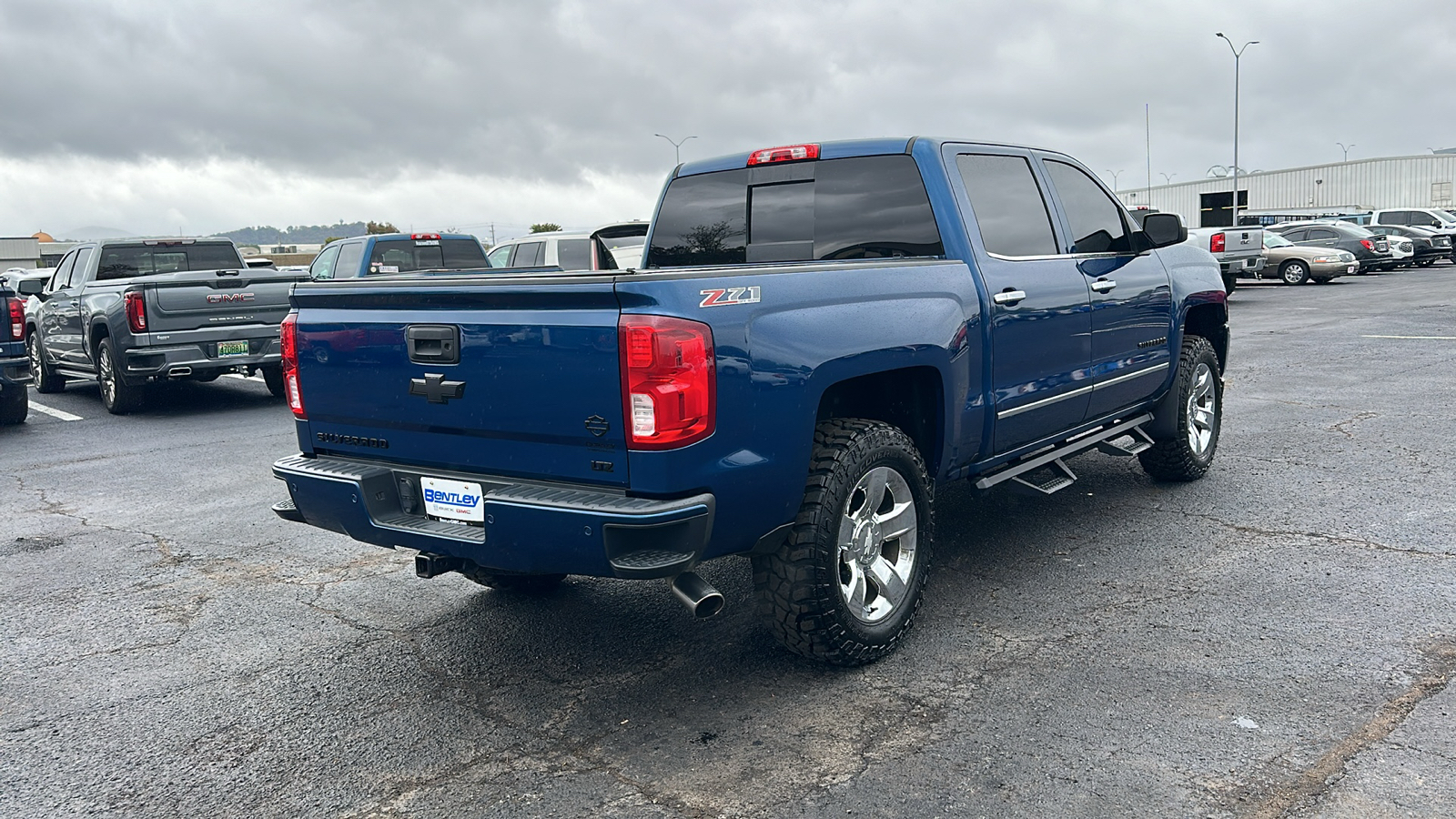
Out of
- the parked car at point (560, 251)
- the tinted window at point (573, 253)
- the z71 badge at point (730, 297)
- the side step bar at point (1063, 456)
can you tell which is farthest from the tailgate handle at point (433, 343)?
the tinted window at point (573, 253)

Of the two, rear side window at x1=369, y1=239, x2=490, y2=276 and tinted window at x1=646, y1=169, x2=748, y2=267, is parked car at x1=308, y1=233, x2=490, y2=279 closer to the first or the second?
rear side window at x1=369, y1=239, x2=490, y2=276

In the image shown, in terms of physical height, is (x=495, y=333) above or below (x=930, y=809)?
above

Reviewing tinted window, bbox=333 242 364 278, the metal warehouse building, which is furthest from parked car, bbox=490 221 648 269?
the metal warehouse building

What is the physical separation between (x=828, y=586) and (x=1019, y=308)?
1727 mm

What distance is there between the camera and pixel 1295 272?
28953 mm

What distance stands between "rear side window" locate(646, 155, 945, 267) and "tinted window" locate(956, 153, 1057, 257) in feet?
0.99

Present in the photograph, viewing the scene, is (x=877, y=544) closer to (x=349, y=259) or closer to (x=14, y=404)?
(x=14, y=404)

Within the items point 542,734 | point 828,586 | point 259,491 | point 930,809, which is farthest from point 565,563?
point 259,491

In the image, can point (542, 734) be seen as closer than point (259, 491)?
Yes

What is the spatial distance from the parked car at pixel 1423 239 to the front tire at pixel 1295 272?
7290mm

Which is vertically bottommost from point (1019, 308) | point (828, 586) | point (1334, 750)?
point (1334, 750)

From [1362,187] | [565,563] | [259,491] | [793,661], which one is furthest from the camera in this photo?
[1362,187]

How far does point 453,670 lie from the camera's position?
4.26 m

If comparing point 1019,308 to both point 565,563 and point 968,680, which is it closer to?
point 968,680
